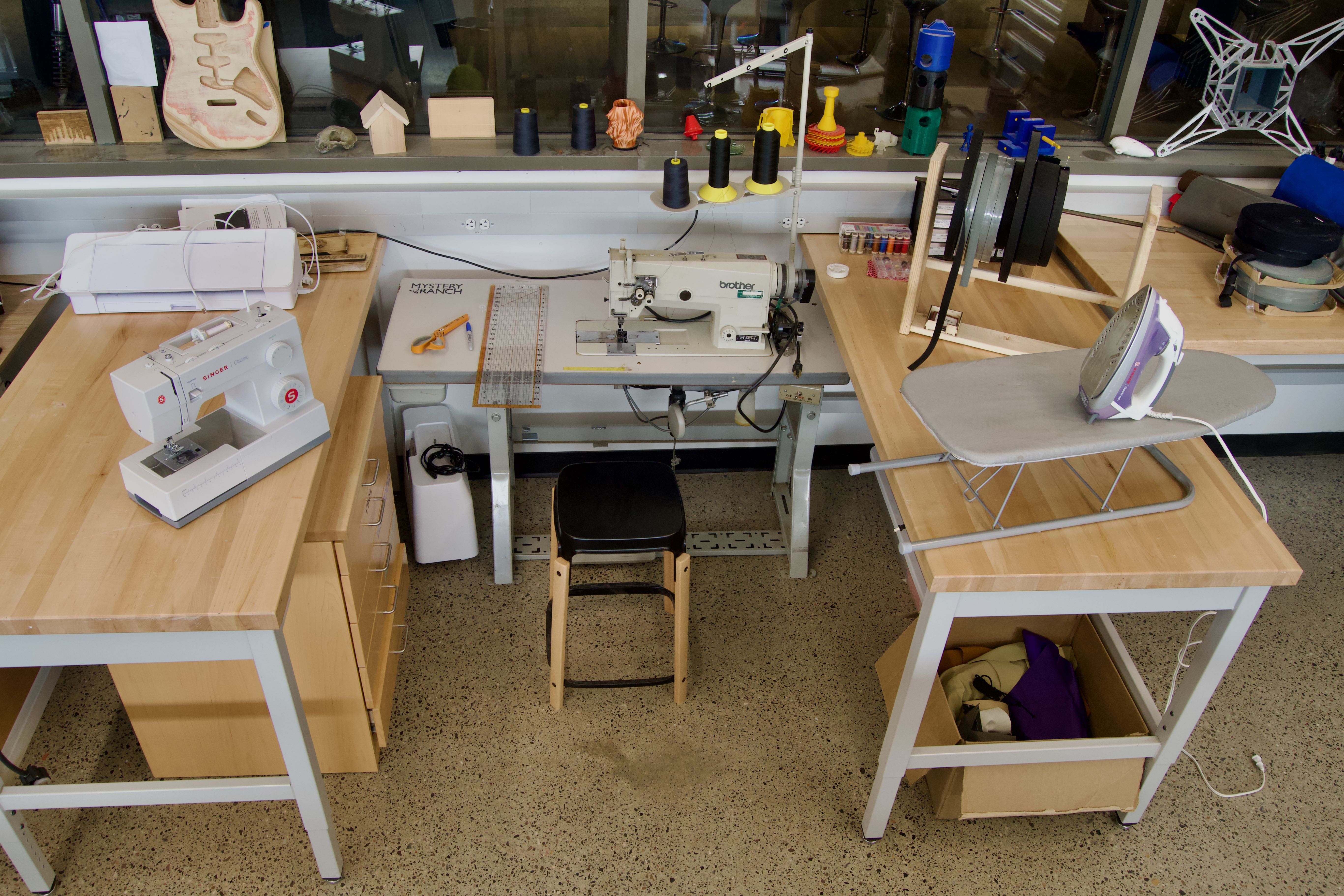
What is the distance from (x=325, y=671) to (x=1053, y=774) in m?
1.58

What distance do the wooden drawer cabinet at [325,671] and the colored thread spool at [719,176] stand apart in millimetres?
904

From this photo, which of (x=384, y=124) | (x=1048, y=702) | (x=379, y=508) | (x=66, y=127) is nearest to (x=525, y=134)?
(x=384, y=124)

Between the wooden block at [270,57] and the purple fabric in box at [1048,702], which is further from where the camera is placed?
the wooden block at [270,57]

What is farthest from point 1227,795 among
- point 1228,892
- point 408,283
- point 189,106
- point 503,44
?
point 189,106

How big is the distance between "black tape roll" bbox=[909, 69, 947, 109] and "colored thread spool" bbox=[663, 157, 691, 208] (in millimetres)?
837

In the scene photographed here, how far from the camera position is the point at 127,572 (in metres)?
1.43

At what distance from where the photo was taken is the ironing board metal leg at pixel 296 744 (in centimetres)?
150

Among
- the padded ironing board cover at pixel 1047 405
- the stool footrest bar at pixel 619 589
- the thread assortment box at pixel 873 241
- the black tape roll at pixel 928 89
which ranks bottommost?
the stool footrest bar at pixel 619 589

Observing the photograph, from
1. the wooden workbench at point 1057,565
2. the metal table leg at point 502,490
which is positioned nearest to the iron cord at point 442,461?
the metal table leg at point 502,490

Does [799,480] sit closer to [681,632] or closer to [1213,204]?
[681,632]

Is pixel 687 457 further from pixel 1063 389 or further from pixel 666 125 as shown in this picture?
pixel 1063 389

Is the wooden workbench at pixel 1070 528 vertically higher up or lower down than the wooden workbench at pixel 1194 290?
lower down

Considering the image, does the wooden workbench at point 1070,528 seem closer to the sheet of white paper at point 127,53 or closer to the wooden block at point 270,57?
the wooden block at point 270,57

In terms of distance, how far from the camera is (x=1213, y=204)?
8.07ft
